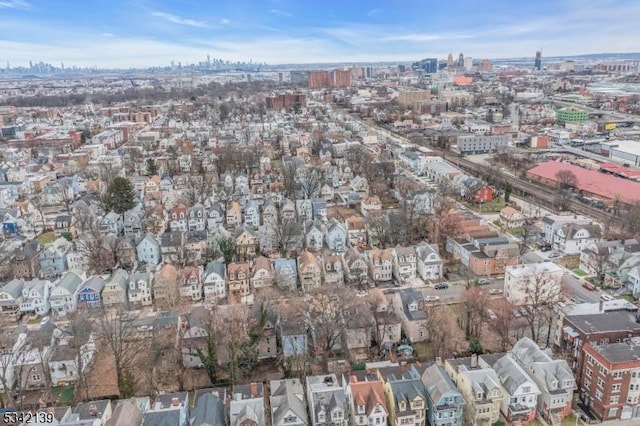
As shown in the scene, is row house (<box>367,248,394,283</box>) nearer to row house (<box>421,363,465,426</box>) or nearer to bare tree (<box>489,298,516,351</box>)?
bare tree (<box>489,298,516,351</box>)

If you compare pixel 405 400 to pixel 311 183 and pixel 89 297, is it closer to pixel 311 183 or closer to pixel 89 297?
pixel 89 297

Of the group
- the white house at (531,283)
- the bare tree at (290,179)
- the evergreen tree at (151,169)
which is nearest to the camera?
the white house at (531,283)

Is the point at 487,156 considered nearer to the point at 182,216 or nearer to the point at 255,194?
the point at 255,194

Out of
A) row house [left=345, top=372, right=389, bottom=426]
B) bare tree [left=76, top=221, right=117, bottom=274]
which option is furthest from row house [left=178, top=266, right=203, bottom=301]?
row house [left=345, top=372, right=389, bottom=426]

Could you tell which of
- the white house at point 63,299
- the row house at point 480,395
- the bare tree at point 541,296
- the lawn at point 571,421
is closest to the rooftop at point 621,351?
the lawn at point 571,421

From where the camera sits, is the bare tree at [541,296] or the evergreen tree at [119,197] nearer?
the bare tree at [541,296]

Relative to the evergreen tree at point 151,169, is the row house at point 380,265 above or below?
below

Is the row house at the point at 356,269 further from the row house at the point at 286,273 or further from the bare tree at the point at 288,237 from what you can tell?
the bare tree at the point at 288,237
